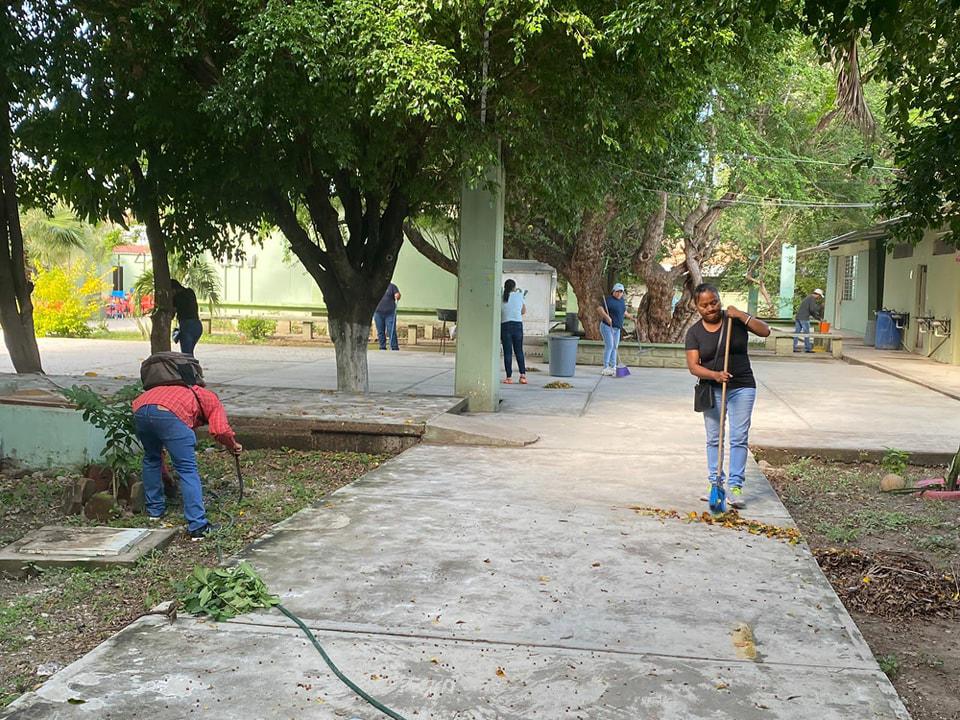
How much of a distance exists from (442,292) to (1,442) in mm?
22568

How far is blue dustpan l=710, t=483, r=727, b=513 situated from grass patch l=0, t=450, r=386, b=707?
3.07m

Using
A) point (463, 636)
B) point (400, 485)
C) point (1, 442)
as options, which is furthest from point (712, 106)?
point (463, 636)

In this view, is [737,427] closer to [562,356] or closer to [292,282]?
[562,356]

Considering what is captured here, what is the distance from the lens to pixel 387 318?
75.1 feet

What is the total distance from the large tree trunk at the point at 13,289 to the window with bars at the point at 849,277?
27791mm

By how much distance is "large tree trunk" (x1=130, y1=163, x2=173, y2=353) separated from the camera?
40.6ft

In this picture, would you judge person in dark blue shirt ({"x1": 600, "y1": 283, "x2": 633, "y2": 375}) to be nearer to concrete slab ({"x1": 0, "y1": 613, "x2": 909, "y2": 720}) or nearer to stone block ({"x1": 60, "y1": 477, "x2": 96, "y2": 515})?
stone block ({"x1": 60, "y1": 477, "x2": 96, "y2": 515})

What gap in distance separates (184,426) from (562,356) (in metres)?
11.1

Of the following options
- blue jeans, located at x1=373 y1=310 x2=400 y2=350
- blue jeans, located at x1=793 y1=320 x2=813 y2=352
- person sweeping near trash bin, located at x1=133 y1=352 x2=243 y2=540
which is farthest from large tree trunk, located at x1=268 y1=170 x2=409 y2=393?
blue jeans, located at x1=793 y1=320 x2=813 y2=352

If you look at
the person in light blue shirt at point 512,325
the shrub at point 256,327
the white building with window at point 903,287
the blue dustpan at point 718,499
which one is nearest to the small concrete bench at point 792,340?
the white building with window at point 903,287

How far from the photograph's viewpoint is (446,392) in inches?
560

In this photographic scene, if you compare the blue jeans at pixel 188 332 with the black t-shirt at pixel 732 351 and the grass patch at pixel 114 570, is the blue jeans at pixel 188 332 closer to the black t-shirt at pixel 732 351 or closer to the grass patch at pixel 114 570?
the grass patch at pixel 114 570

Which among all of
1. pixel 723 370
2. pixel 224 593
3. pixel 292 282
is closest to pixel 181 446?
pixel 224 593

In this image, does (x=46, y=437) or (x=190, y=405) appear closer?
(x=190, y=405)
